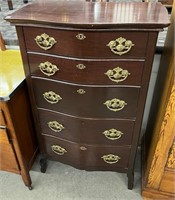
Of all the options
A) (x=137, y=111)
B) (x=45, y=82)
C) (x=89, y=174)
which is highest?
(x=45, y=82)

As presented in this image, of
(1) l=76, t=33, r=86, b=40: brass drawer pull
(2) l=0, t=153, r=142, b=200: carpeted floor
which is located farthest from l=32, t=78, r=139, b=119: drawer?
(2) l=0, t=153, r=142, b=200: carpeted floor

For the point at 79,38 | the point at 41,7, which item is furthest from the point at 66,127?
the point at 41,7

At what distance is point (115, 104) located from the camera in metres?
0.96

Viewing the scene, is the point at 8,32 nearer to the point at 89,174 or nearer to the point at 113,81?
the point at 113,81

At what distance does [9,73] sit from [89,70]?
51cm

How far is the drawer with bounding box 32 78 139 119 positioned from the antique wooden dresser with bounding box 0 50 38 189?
0.12m

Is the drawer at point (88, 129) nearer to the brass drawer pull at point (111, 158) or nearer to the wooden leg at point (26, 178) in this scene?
the brass drawer pull at point (111, 158)

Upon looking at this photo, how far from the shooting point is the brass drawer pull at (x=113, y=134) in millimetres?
1063

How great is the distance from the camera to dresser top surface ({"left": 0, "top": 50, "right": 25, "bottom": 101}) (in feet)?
3.30

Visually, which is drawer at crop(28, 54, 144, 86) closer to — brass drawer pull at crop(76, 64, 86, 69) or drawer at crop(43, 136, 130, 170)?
brass drawer pull at crop(76, 64, 86, 69)

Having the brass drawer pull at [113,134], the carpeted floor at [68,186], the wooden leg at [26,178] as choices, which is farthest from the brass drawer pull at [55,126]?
the carpeted floor at [68,186]

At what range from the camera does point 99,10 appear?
3.01 feet

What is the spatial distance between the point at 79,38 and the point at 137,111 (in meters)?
0.43

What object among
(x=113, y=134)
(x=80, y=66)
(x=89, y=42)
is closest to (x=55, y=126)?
(x=113, y=134)
